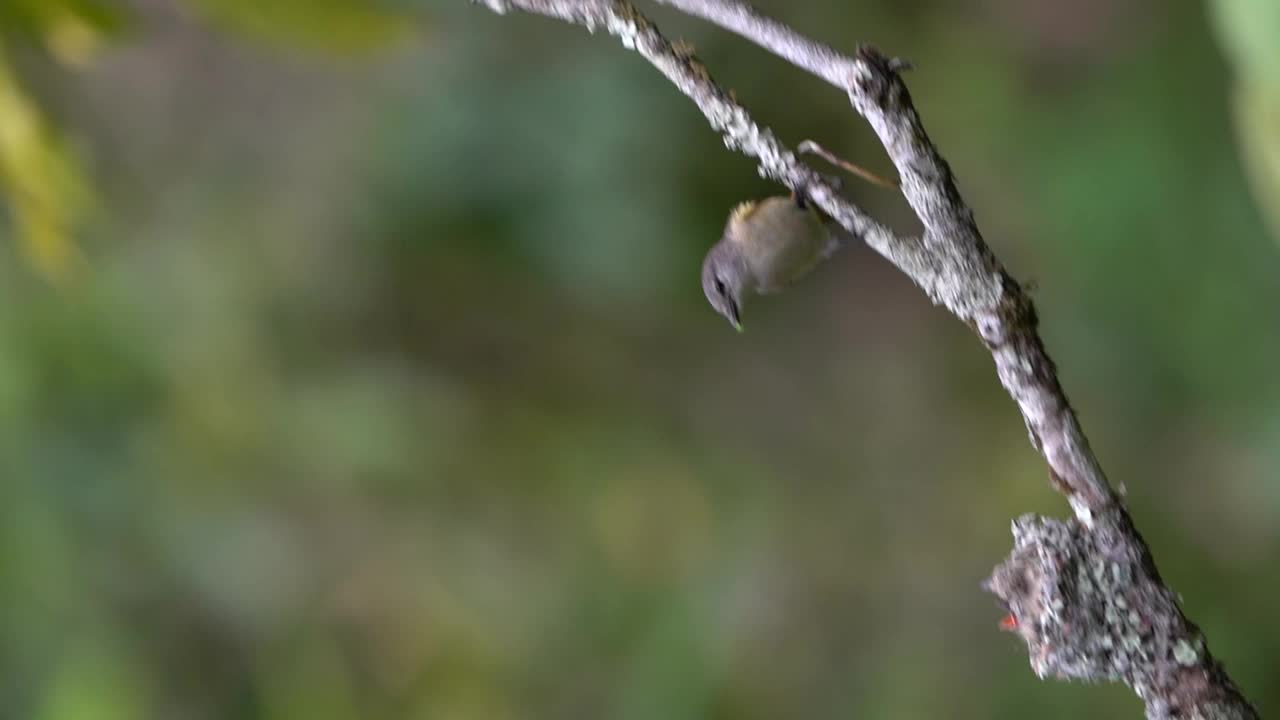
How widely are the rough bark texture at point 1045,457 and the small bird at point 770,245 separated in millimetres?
40

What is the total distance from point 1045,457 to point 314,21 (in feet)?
3.66

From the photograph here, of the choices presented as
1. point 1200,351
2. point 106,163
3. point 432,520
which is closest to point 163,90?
point 106,163

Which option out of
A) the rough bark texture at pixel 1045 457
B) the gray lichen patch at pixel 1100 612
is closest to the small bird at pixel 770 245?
the rough bark texture at pixel 1045 457

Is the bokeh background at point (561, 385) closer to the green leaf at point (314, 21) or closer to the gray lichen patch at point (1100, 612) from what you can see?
the green leaf at point (314, 21)

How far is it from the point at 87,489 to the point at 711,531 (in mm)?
1633

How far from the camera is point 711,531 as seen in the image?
2.66 metres

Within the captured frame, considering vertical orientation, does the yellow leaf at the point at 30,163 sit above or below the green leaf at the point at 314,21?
below

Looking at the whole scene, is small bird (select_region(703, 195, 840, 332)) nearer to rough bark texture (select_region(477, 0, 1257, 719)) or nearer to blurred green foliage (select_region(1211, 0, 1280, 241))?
rough bark texture (select_region(477, 0, 1257, 719))

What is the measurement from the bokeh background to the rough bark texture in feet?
5.75

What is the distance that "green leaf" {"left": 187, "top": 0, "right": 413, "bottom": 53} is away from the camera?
1.39 metres

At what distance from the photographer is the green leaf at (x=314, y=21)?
1.39 m

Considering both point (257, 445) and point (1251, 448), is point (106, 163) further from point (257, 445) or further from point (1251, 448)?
point (1251, 448)

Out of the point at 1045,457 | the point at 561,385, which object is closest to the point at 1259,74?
the point at 1045,457

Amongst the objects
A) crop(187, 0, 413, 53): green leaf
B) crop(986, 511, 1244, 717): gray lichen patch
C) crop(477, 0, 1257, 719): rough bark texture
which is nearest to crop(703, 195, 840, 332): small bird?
crop(477, 0, 1257, 719): rough bark texture
